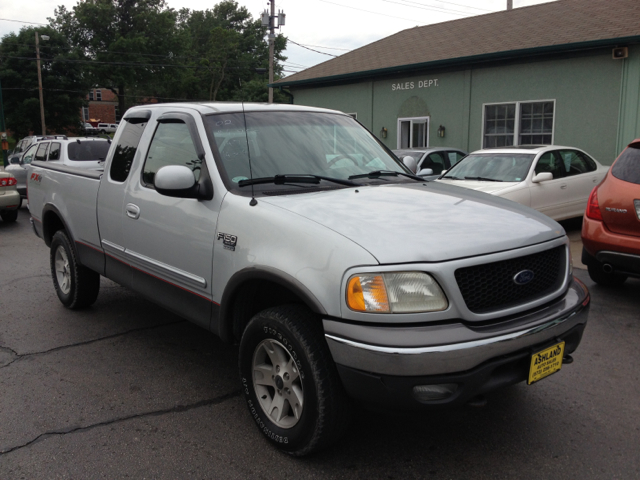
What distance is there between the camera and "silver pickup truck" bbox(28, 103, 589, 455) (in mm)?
2600

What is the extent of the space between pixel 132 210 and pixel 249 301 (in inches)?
54.5

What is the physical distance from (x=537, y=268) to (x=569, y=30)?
13505 millimetres

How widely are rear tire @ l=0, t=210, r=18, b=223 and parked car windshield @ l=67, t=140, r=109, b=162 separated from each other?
1693mm

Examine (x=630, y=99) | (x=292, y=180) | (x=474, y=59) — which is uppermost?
(x=474, y=59)

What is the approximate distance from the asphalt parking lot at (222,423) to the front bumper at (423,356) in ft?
0.91

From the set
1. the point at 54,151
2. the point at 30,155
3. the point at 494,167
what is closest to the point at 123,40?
the point at 30,155

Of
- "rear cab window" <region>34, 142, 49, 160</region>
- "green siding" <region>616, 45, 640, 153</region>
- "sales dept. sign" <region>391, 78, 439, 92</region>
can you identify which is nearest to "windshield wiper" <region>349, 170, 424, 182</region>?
"green siding" <region>616, 45, 640, 153</region>

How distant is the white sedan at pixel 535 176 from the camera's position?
905 centimetres

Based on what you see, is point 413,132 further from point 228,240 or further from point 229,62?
point 229,62

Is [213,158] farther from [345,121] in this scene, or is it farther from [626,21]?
[626,21]

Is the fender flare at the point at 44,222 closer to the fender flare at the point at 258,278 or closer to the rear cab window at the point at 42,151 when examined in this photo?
the fender flare at the point at 258,278

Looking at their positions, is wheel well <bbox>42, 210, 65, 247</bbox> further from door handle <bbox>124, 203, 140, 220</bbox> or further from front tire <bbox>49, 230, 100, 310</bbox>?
door handle <bbox>124, 203, 140, 220</bbox>

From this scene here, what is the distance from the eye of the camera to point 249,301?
11.1ft

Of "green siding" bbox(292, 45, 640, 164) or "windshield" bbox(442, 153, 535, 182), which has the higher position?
"green siding" bbox(292, 45, 640, 164)
